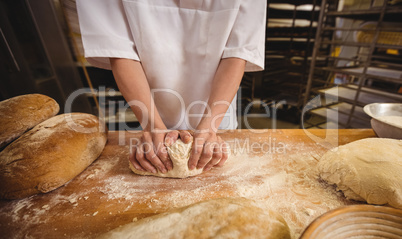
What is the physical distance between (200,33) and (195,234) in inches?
49.4

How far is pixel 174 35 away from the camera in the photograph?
131 cm

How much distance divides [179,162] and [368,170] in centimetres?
101

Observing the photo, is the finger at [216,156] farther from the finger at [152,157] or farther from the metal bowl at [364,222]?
the metal bowl at [364,222]

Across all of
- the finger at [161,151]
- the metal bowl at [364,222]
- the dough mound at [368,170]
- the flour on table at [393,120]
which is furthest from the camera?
the flour on table at [393,120]

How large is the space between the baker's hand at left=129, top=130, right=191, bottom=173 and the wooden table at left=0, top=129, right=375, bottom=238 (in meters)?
0.09

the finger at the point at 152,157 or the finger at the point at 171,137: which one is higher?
the finger at the point at 171,137

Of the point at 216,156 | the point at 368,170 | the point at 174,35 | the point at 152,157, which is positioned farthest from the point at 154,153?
the point at 368,170

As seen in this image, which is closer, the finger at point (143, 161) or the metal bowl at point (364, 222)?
the metal bowl at point (364, 222)

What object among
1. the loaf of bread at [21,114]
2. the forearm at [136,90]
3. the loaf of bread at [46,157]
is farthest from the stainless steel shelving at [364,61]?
the loaf of bread at [21,114]

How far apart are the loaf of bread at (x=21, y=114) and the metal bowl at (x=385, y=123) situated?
8.36 feet

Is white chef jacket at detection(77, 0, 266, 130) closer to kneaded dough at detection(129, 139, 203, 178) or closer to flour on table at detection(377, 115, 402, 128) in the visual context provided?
kneaded dough at detection(129, 139, 203, 178)

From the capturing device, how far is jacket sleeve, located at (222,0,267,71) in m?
1.21

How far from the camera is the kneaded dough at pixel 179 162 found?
41.8 inches

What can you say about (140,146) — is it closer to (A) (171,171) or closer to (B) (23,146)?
(A) (171,171)
